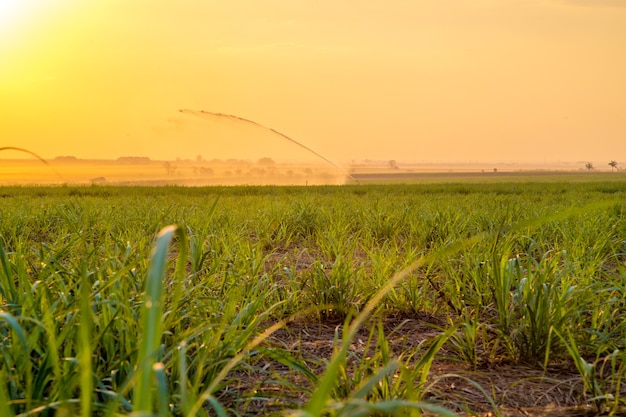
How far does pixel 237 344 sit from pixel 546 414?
1.18m

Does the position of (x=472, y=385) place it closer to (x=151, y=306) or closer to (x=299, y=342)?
(x=299, y=342)

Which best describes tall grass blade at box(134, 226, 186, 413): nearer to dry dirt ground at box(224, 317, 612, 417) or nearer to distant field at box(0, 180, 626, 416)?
distant field at box(0, 180, 626, 416)

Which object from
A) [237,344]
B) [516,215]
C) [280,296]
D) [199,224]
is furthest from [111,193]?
[237,344]

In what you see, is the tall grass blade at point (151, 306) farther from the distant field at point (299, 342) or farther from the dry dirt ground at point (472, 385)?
the dry dirt ground at point (472, 385)

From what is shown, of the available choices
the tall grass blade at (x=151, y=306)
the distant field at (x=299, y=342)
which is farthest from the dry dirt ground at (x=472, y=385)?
the tall grass blade at (x=151, y=306)

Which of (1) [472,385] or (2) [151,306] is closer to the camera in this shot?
(2) [151,306]

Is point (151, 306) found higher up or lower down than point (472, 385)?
higher up

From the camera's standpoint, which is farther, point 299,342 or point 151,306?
point 299,342

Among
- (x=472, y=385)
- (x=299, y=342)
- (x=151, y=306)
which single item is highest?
(x=151, y=306)

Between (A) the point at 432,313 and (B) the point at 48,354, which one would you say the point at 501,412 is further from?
(B) the point at 48,354

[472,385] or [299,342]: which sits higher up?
[299,342]

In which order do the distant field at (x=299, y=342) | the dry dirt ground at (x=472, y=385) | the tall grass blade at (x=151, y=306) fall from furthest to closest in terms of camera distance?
1. the dry dirt ground at (x=472, y=385)
2. the distant field at (x=299, y=342)
3. the tall grass blade at (x=151, y=306)

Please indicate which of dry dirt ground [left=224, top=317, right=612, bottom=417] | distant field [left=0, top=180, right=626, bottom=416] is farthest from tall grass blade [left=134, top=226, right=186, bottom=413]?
dry dirt ground [left=224, top=317, right=612, bottom=417]

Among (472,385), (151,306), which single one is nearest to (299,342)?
(472,385)
